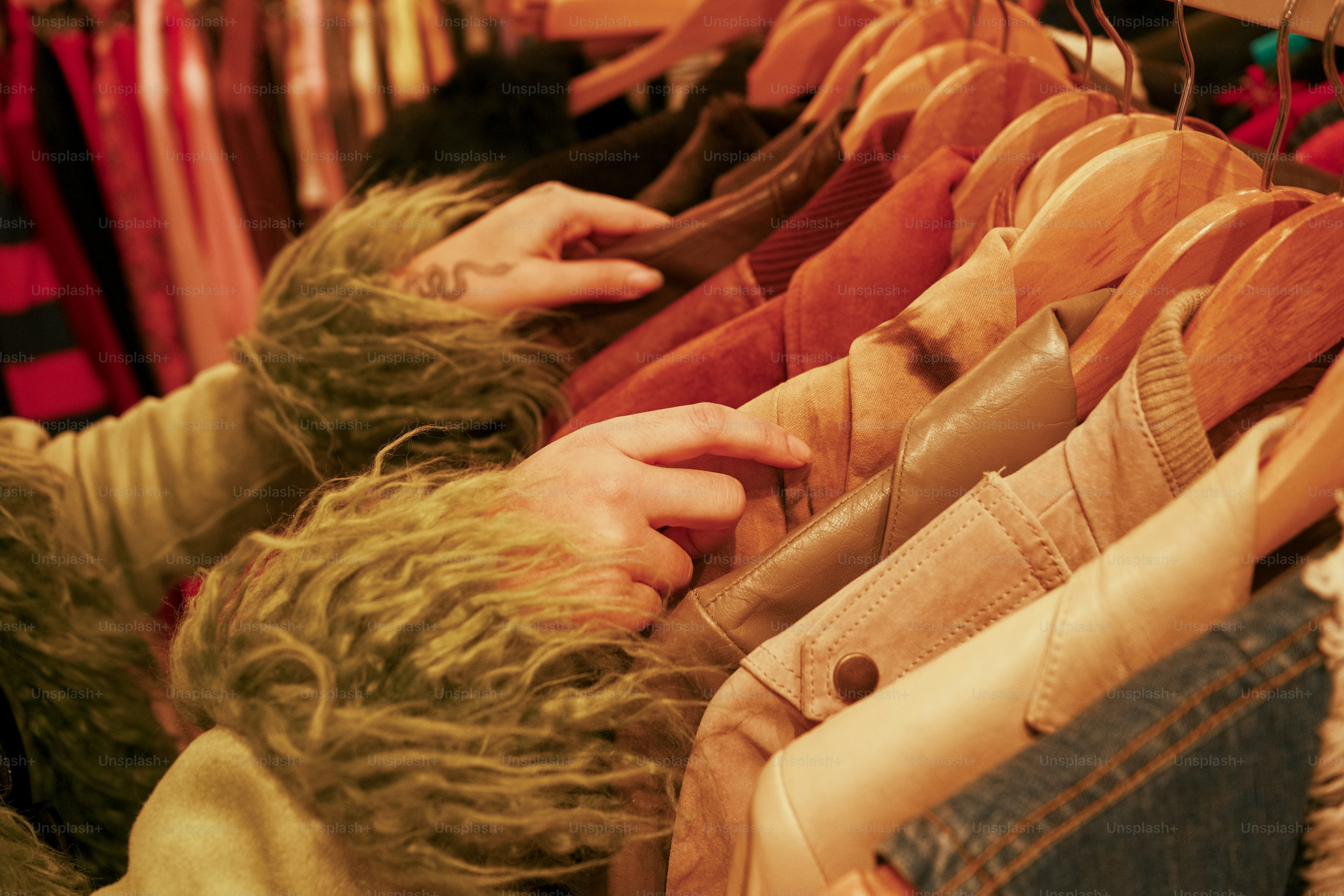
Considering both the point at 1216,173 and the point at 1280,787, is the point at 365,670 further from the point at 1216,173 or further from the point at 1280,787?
the point at 1216,173

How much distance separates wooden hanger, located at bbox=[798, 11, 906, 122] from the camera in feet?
2.73

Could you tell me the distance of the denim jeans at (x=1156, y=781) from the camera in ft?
0.92

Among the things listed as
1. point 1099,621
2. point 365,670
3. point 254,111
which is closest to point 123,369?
point 254,111

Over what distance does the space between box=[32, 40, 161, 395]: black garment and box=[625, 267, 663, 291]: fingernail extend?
1097 mm

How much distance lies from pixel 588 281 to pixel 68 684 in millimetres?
517

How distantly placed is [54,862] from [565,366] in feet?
1.61

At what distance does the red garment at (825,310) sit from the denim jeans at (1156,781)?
12.4 inches

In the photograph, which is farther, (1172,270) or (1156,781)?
(1172,270)

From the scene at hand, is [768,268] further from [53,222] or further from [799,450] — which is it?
[53,222]

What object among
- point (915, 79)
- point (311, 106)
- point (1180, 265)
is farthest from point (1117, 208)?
point (311, 106)

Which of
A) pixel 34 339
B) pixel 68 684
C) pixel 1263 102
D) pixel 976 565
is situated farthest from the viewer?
pixel 34 339

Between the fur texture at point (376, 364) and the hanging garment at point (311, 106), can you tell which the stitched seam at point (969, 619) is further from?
the hanging garment at point (311, 106)

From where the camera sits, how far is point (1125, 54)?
1.81 feet

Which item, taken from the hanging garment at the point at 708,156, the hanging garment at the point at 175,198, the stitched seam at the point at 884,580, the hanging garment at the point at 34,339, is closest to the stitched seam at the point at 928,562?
the stitched seam at the point at 884,580
